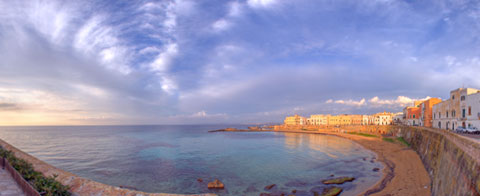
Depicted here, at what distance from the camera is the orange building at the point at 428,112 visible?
48938 mm

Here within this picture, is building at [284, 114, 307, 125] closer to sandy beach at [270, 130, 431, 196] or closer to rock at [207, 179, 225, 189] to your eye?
sandy beach at [270, 130, 431, 196]

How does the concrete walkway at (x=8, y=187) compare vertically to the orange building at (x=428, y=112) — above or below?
below

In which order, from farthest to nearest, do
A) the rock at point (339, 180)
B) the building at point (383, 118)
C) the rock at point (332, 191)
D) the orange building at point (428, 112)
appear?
1. the building at point (383, 118)
2. the orange building at point (428, 112)
3. the rock at point (339, 180)
4. the rock at point (332, 191)

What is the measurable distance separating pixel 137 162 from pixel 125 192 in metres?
22.2

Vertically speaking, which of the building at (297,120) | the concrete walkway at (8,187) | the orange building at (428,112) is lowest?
the building at (297,120)

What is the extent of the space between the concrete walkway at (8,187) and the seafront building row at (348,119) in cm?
12501

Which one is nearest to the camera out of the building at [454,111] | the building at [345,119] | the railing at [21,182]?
the railing at [21,182]

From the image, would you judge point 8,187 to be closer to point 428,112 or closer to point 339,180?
point 339,180

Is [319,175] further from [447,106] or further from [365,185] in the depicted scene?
[447,106]

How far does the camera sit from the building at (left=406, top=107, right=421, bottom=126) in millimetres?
59953

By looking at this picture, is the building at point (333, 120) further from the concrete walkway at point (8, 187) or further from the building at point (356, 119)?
the concrete walkway at point (8, 187)

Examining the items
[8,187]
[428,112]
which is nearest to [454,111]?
[428,112]

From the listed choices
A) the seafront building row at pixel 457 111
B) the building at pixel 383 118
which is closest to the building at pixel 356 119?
A: the building at pixel 383 118

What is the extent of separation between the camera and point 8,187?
11.2m
